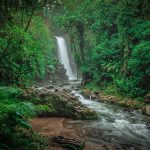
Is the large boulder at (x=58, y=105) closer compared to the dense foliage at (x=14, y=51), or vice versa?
the dense foliage at (x=14, y=51)

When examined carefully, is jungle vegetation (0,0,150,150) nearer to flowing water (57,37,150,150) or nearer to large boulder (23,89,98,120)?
large boulder (23,89,98,120)

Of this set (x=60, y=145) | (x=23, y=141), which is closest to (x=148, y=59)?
(x=60, y=145)

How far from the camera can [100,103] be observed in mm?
17359

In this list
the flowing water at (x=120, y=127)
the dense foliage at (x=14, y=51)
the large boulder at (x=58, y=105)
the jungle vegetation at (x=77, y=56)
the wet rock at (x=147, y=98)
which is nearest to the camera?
the jungle vegetation at (x=77, y=56)

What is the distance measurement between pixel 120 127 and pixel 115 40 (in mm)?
11994

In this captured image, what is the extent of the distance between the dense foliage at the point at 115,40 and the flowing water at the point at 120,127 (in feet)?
9.22

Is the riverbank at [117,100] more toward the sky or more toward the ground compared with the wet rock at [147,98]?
more toward the ground

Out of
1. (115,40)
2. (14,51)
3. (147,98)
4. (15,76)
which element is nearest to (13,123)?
(14,51)

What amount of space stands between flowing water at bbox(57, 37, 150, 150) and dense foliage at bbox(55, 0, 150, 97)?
9.22 ft

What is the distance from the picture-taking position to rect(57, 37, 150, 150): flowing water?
30.6 ft

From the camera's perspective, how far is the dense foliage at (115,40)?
16750 mm

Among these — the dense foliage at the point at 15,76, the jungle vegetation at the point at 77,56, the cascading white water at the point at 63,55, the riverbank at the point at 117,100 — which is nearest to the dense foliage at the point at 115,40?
the jungle vegetation at the point at 77,56

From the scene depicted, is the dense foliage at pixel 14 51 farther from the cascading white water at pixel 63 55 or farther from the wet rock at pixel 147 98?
the cascading white water at pixel 63 55

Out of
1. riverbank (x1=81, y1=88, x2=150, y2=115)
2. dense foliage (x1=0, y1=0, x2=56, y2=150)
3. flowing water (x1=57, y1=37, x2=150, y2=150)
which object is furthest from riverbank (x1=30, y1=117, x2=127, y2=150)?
riverbank (x1=81, y1=88, x2=150, y2=115)
